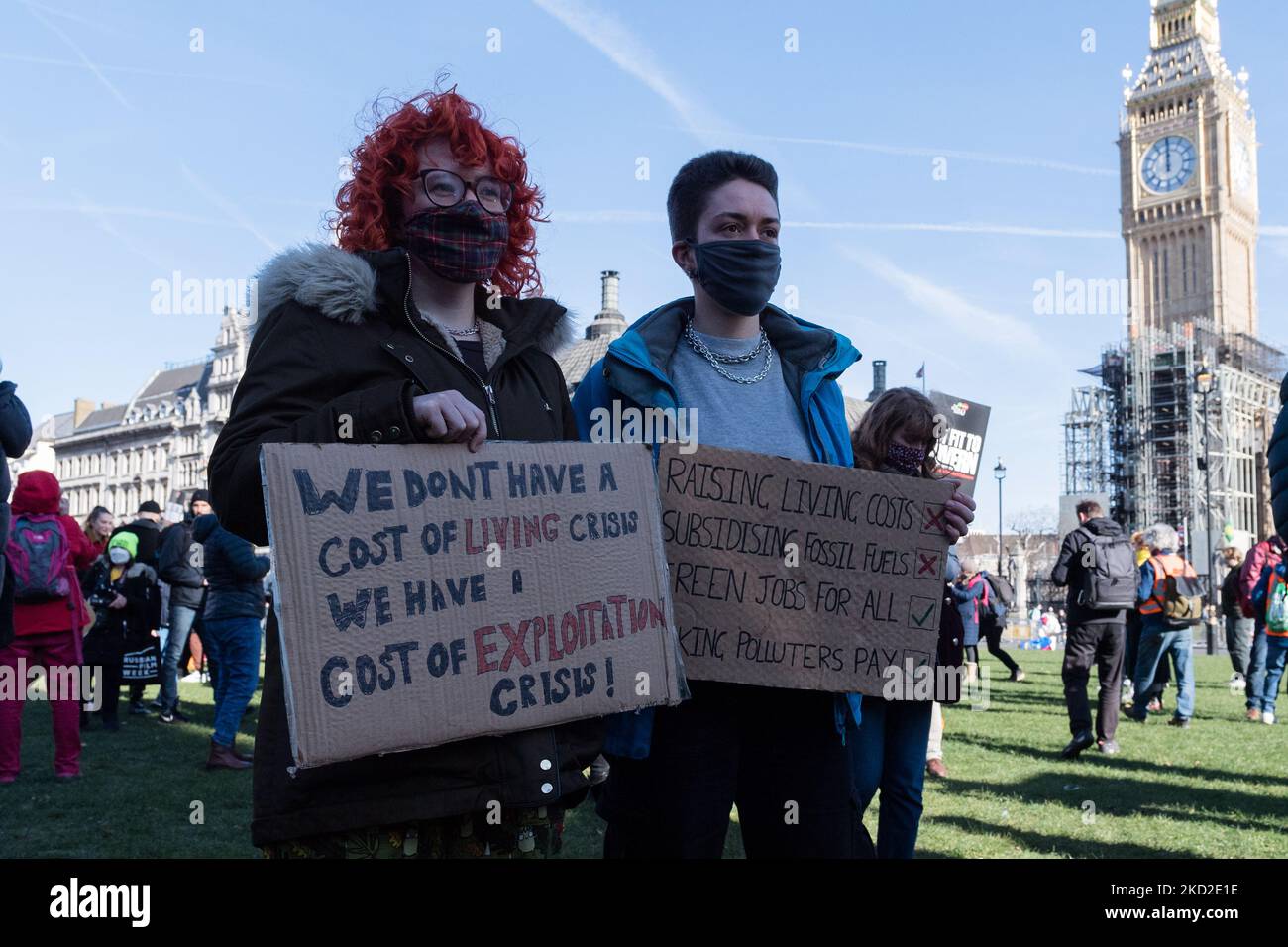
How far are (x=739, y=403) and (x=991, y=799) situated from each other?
5.17 meters

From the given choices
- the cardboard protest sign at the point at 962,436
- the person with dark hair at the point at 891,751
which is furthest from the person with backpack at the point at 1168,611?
the person with dark hair at the point at 891,751

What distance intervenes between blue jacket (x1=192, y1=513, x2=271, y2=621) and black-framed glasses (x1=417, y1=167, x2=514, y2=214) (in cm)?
644

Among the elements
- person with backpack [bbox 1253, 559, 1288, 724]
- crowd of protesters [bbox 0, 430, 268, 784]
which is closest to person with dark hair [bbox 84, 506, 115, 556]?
crowd of protesters [bbox 0, 430, 268, 784]

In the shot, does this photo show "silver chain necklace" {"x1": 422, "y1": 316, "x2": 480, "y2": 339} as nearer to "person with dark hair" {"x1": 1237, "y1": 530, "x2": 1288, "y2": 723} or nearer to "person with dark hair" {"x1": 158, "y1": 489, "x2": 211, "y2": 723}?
"person with dark hair" {"x1": 158, "y1": 489, "x2": 211, "y2": 723}

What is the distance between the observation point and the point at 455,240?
246 cm

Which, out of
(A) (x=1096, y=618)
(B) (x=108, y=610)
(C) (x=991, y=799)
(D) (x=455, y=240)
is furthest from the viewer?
(B) (x=108, y=610)

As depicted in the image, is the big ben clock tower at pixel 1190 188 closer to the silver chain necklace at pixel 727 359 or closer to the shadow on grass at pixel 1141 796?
the shadow on grass at pixel 1141 796

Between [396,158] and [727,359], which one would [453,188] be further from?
[727,359]

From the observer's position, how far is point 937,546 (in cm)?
306

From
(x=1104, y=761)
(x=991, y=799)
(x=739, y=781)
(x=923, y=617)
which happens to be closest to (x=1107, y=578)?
(x=1104, y=761)
